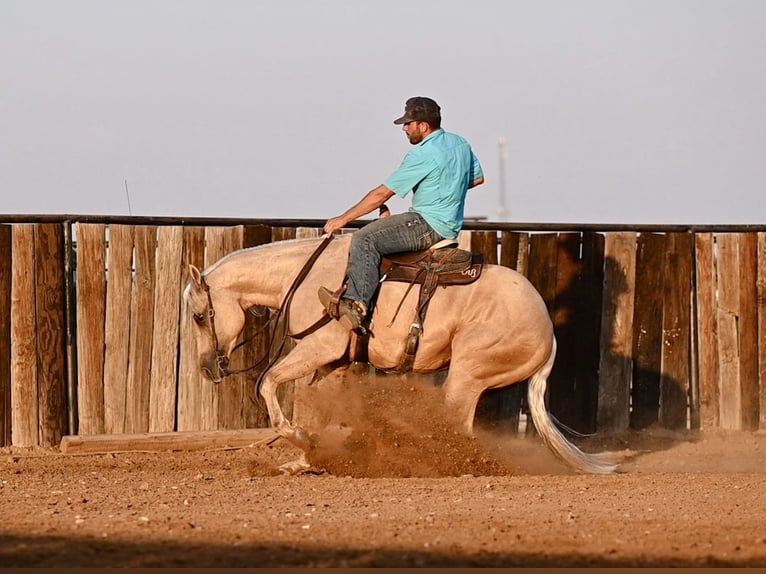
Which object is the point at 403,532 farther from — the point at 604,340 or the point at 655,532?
the point at 604,340

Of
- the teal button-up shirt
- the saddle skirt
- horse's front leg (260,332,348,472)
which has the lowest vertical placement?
horse's front leg (260,332,348,472)

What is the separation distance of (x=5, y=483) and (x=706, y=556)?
5.17 metres

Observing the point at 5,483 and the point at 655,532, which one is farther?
the point at 5,483

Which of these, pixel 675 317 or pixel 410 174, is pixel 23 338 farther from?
pixel 675 317

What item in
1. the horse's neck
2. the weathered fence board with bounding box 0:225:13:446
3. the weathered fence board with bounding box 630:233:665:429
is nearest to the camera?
the horse's neck

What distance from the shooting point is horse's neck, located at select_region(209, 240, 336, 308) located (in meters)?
9.89

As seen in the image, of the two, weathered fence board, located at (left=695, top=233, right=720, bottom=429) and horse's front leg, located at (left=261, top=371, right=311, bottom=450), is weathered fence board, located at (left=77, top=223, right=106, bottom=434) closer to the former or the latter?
horse's front leg, located at (left=261, top=371, right=311, bottom=450)

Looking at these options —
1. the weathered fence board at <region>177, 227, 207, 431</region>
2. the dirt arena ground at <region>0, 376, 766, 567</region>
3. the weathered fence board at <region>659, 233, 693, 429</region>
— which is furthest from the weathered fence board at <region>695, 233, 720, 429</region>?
the weathered fence board at <region>177, 227, 207, 431</region>

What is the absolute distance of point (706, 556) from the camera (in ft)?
19.1

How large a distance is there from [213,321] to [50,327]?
1.74 meters

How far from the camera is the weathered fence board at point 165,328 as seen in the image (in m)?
11.2

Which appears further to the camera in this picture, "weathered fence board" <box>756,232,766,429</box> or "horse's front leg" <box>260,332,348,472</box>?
"weathered fence board" <box>756,232,766,429</box>

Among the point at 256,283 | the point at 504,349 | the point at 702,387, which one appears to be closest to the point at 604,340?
the point at 702,387

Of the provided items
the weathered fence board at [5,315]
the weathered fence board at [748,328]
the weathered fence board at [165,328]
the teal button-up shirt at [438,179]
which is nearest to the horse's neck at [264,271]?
the teal button-up shirt at [438,179]
